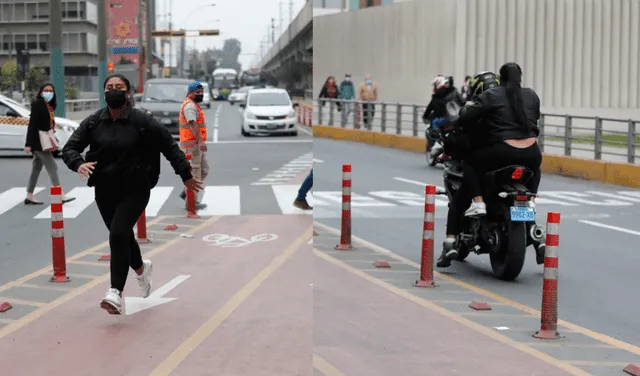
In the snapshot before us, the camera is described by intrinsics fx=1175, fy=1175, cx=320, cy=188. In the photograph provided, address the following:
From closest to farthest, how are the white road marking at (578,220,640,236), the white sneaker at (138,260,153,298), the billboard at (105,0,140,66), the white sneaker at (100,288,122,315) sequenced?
the white sneaker at (100,288,122,315), the white sneaker at (138,260,153,298), the white road marking at (578,220,640,236), the billboard at (105,0,140,66)

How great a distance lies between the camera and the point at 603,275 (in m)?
10.5

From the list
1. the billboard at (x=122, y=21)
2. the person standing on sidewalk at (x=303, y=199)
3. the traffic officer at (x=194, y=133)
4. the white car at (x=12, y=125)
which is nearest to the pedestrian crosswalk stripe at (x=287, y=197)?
the person standing on sidewalk at (x=303, y=199)

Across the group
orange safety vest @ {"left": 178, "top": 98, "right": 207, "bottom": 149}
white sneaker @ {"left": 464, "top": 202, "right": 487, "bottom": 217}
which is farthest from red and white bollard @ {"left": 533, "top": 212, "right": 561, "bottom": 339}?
orange safety vest @ {"left": 178, "top": 98, "right": 207, "bottom": 149}

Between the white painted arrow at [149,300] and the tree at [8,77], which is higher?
the tree at [8,77]

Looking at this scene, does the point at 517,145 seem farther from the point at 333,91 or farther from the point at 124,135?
the point at 333,91

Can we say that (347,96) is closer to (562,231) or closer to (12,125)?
(12,125)

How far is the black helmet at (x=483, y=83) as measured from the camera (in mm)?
10312

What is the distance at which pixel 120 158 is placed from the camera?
8.37 meters

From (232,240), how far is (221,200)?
490 centimetres

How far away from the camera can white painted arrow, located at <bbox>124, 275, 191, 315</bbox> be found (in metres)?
8.87

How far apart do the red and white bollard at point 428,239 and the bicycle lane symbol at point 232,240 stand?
3446 millimetres

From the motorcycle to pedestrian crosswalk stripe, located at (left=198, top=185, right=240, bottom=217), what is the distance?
665 cm

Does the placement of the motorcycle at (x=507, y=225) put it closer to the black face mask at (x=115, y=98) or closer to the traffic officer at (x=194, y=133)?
the black face mask at (x=115, y=98)

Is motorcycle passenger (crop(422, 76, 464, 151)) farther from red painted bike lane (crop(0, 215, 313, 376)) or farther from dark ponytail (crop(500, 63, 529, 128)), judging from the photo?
red painted bike lane (crop(0, 215, 313, 376))
